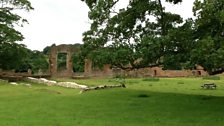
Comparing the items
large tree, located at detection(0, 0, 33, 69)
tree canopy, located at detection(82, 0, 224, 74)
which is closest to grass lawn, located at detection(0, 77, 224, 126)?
tree canopy, located at detection(82, 0, 224, 74)

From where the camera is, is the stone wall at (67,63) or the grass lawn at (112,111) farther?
the stone wall at (67,63)

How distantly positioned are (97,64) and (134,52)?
2.23 meters

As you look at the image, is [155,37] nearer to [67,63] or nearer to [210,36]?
[210,36]

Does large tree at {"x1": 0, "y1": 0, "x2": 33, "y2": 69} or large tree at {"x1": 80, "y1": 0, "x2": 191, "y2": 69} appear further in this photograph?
large tree at {"x1": 0, "y1": 0, "x2": 33, "y2": 69}

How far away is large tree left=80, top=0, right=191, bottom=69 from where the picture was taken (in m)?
19.2

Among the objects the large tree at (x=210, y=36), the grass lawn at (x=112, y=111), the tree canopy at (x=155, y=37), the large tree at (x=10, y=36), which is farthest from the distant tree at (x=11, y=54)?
the large tree at (x=210, y=36)

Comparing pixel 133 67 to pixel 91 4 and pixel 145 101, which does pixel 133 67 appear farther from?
pixel 91 4

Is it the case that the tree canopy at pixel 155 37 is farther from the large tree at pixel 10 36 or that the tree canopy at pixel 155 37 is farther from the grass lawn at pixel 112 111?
the large tree at pixel 10 36

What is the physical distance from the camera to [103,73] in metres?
63.3

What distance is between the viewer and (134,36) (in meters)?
21.8

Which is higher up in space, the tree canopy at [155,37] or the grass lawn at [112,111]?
the tree canopy at [155,37]

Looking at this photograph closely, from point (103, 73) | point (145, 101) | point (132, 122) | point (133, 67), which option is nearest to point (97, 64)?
point (133, 67)

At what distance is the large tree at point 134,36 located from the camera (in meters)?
19.2

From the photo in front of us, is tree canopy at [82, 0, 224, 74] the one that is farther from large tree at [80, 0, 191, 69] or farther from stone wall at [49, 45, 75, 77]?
stone wall at [49, 45, 75, 77]
